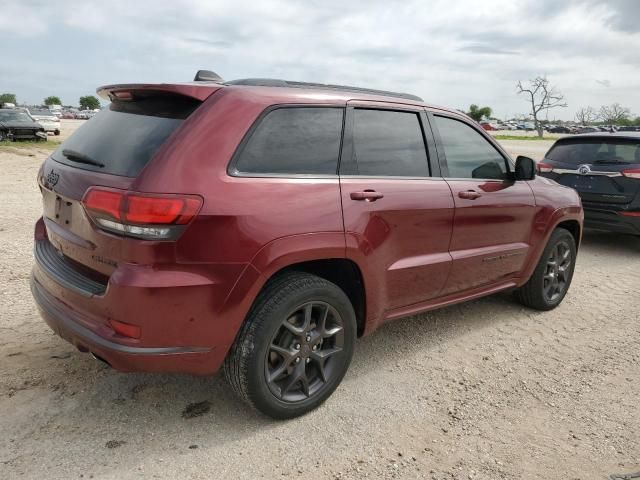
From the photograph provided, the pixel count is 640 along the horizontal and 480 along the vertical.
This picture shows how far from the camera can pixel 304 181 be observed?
284 centimetres

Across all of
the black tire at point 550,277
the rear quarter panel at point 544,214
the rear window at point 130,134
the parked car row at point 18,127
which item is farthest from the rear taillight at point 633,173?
the parked car row at point 18,127

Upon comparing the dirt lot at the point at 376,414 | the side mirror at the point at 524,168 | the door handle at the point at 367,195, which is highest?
the side mirror at the point at 524,168

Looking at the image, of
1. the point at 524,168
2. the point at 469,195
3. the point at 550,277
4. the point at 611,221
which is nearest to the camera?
the point at 469,195

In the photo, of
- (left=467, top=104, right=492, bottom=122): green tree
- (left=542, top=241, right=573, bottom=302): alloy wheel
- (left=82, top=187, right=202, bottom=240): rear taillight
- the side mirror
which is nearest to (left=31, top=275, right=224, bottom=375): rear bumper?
(left=82, top=187, right=202, bottom=240): rear taillight

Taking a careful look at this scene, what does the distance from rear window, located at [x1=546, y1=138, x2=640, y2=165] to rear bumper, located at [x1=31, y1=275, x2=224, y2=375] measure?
6.42 m

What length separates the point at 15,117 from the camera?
2155cm

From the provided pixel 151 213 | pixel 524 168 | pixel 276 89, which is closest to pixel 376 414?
pixel 151 213

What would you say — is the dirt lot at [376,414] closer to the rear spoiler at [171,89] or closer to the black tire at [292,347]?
the black tire at [292,347]

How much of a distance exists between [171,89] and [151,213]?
72 centimetres

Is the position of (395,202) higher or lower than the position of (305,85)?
lower

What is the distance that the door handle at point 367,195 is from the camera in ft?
9.93

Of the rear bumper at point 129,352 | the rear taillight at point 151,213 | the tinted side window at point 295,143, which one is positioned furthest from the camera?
the tinted side window at point 295,143

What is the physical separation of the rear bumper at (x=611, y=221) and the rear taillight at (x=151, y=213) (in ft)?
20.6

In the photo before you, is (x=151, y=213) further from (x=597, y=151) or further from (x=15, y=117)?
(x=15, y=117)
